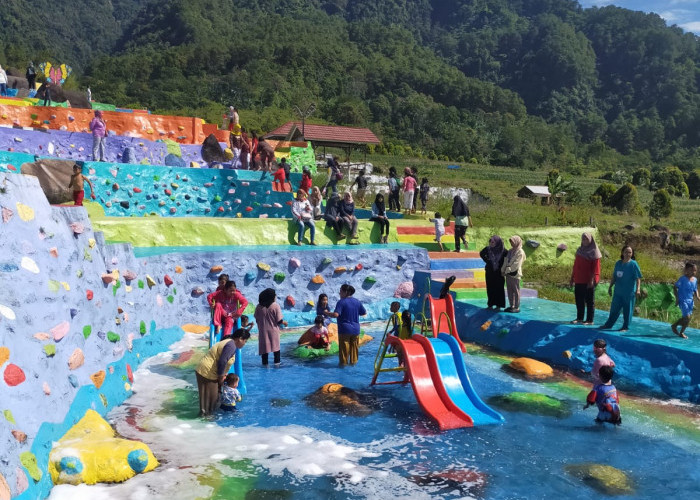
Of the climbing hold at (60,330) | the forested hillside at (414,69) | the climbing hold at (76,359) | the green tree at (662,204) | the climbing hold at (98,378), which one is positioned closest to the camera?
the climbing hold at (60,330)

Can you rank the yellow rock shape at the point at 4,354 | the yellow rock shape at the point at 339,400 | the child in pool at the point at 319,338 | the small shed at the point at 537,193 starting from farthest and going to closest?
1. the small shed at the point at 537,193
2. the child in pool at the point at 319,338
3. the yellow rock shape at the point at 339,400
4. the yellow rock shape at the point at 4,354

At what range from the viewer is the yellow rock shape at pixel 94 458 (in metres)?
6.11

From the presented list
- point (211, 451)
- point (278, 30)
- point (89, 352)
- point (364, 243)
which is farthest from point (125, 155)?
point (278, 30)

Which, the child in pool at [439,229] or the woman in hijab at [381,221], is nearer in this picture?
the child in pool at [439,229]

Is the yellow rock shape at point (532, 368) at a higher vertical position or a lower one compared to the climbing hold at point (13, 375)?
lower

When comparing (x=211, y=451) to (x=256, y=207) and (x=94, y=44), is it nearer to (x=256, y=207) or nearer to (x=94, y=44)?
(x=256, y=207)

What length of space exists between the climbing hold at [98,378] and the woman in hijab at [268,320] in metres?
2.79

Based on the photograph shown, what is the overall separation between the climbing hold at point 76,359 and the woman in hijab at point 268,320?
126 inches

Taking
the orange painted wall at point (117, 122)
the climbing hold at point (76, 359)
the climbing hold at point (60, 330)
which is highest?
the orange painted wall at point (117, 122)

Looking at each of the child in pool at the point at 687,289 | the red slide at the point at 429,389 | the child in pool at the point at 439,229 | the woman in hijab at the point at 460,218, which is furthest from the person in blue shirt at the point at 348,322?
the child in pool at the point at 439,229

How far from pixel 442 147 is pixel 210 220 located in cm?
7091

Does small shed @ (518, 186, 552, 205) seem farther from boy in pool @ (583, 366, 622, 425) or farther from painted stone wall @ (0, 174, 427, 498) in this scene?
boy in pool @ (583, 366, 622, 425)

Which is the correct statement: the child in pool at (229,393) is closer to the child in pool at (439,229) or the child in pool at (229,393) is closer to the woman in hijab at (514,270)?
the woman in hijab at (514,270)

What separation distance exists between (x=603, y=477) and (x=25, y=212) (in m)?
6.68
